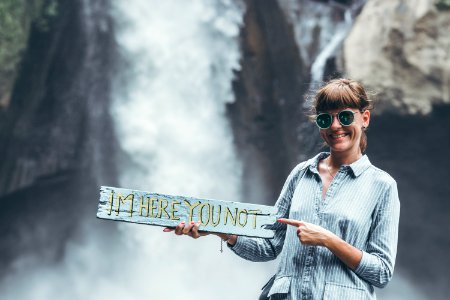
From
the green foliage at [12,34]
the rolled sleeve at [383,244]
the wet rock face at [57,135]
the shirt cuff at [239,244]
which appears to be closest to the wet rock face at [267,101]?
the wet rock face at [57,135]

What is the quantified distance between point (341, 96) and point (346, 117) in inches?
1.9

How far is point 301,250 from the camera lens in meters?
1.67

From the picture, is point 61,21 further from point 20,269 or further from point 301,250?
point 301,250

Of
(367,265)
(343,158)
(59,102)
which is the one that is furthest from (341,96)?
(59,102)

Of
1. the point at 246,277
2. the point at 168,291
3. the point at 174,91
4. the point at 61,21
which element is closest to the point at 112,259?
the point at 168,291

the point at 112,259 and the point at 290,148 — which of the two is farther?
the point at 112,259

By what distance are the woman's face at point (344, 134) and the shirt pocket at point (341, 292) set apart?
31 cm

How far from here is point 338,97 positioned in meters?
1.67

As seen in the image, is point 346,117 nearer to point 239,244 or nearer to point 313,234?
point 313,234

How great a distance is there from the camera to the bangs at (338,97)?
5.48 ft

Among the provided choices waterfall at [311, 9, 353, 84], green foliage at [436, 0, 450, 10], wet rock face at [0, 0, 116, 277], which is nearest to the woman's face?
green foliage at [436, 0, 450, 10]

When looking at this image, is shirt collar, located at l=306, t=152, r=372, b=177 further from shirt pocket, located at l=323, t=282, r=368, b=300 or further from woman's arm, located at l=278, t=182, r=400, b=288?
shirt pocket, located at l=323, t=282, r=368, b=300

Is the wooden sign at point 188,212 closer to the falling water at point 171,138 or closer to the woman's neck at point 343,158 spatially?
the woman's neck at point 343,158

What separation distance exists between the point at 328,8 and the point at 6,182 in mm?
4298
